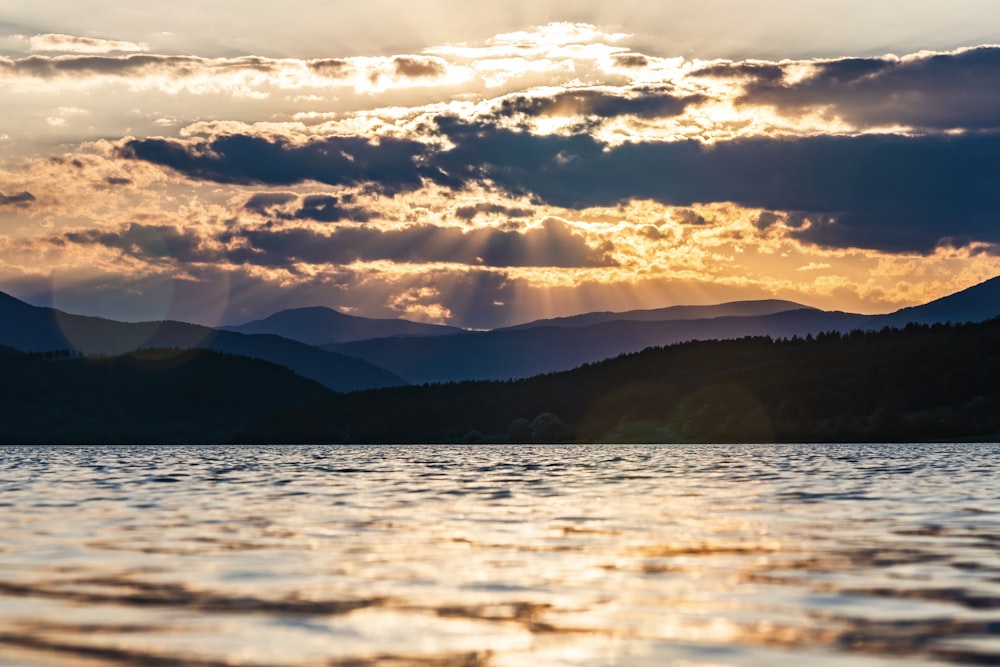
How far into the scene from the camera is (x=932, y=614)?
22172 mm

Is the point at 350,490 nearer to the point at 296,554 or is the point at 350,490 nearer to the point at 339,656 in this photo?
the point at 296,554

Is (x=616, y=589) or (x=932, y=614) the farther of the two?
(x=616, y=589)

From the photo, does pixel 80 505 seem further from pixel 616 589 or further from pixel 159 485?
pixel 616 589

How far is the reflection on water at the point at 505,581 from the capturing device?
63.5 ft

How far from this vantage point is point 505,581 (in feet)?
88.1

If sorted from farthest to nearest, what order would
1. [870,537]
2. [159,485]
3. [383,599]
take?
[159,485]
[870,537]
[383,599]

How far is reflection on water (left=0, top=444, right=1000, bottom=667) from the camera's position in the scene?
63.5ft

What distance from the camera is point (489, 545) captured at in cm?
3425

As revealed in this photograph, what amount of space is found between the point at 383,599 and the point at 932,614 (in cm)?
959

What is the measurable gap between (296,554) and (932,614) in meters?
15.9

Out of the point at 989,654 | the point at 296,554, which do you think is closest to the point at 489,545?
the point at 296,554

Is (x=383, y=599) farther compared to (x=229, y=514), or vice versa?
(x=229, y=514)

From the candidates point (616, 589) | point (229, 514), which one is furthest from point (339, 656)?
point (229, 514)

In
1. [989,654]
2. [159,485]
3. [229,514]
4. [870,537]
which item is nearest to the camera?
[989,654]
